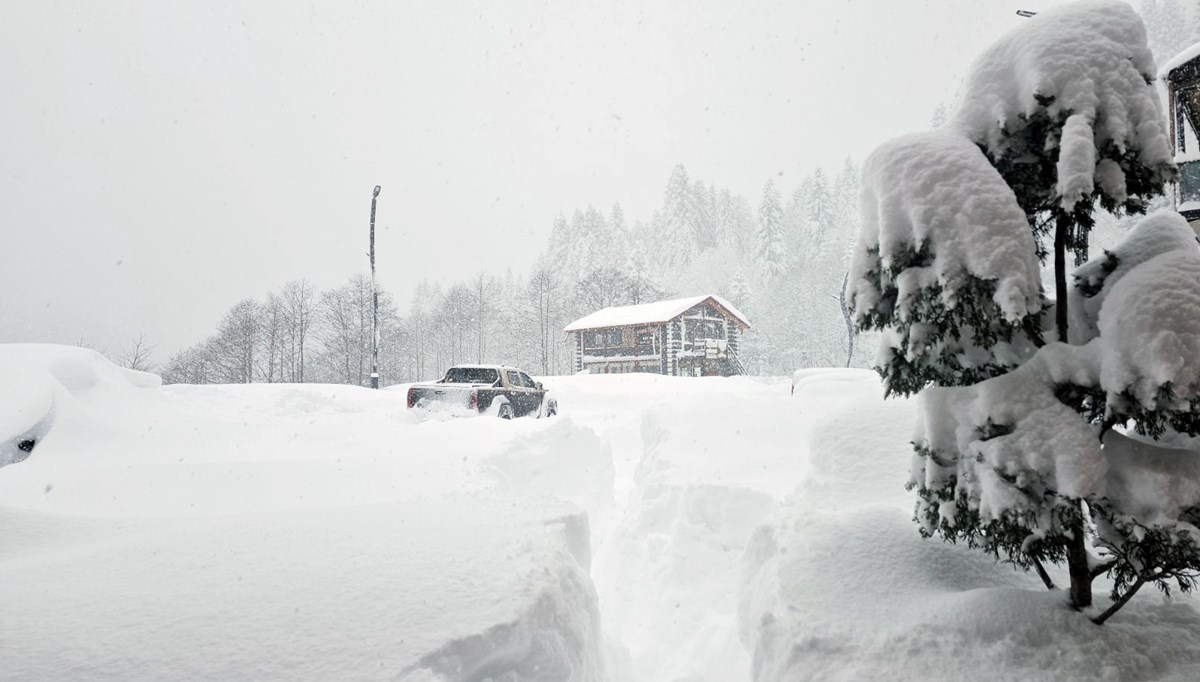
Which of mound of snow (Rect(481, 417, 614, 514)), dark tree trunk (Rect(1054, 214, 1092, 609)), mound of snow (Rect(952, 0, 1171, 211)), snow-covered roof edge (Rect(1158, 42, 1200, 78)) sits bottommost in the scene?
mound of snow (Rect(481, 417, 614, 514))

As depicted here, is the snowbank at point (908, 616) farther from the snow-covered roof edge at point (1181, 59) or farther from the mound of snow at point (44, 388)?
the snow-covered roof edge at point (1181, 59)

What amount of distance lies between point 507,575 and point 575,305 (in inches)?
1712

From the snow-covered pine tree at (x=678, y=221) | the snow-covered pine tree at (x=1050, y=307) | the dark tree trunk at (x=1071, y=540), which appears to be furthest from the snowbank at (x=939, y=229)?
the snow-covered pine tree at (x=678, y=221)

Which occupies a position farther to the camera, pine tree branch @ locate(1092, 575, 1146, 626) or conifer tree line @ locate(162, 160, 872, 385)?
conifer tree line @ locate(162, 160, 872, 385)

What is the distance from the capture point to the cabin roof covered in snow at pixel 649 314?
106 feet

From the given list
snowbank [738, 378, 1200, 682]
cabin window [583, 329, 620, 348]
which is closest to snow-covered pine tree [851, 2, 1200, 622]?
snowbank [738, 378, 1200, 682]

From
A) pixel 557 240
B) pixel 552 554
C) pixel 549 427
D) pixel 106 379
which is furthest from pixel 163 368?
pixel 552 554

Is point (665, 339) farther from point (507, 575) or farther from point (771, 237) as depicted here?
point (507, 575)

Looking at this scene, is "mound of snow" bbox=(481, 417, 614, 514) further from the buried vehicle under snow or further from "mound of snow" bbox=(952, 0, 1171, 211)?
"mound of snow" bbox=(952, 0, 1171, 211)

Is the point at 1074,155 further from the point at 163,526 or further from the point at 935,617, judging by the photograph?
the point at 163,526

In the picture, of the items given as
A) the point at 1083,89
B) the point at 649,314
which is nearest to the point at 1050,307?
the point at 1083,89

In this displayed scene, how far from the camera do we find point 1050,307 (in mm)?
2516

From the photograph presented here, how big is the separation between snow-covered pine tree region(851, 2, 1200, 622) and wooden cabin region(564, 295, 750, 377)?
2895 cm

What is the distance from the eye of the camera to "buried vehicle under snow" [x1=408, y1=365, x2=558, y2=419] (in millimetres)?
12055
